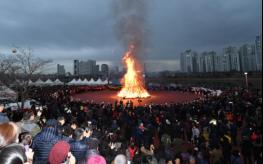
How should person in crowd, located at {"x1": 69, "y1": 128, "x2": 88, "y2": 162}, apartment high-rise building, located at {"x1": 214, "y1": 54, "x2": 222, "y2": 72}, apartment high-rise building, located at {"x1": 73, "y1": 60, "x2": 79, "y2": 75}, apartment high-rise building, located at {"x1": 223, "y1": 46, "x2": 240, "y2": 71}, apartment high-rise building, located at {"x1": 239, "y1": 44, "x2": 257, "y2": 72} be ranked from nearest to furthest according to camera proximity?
person in crowd, located at {"x1": 69, "y1": 128, "x2": 88, "y2": 162} → apartment high-rise building, located at {"x1": 239, "y1": 44, "x2": 257, "y2": 72} → apartment high-rise building, located at {"x1": 223, "y1": 46, "x2": 240, "y2": 71} → apartment high-rise building, located at {"x1": 214, "y1": 54, "x2": 222, "y2": 72} → apartment high-rise building, located at {"x1": 73, "y1": 60, "x2": 79, "y2": 75}

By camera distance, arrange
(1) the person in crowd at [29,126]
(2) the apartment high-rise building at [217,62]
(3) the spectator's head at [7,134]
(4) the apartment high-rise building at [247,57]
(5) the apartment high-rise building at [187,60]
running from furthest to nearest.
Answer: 1. (5) the apartment high-rise building at [187,60]
2. (2) the apartment high-rise building at [217,62]
3. (4) the apartment high-rise building at [247,57]
4. (1) the person in crowd at [29,126]
5. (3) the spectator's head at [7,134]

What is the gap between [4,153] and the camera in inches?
114

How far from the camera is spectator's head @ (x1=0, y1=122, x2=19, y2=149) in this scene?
3.76 metres

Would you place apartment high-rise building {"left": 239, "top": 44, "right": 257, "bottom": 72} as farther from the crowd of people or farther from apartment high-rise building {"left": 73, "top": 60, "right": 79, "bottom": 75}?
apartment high-rise building {"left": 73, "top": 60, "right": 79, "bottom": 75}

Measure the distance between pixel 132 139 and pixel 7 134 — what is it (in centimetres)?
818

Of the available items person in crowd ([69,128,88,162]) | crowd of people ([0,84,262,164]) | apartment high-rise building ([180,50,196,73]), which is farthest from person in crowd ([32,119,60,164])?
apartment high-rise building ([180,50,196,73])

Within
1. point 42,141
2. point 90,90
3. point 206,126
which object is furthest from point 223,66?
point 42,141

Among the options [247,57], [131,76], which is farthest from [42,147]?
[247,57]

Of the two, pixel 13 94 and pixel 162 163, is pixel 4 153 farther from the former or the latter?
pixel 13 94

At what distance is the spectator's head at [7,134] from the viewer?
12.3 feet

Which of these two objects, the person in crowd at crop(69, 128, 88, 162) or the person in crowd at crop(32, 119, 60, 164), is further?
the person in crowd at crop(69, 128, 88, 162)

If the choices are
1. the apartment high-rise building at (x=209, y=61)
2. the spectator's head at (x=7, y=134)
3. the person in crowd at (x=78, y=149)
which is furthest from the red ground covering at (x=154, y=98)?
the apartment high-rise building at (x=209, y=61)

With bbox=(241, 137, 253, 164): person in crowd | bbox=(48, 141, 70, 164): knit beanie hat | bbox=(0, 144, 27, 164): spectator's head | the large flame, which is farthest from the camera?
the large flame

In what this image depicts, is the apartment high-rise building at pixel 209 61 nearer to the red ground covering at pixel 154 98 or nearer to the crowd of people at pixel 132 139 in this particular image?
the red ground covering at pixel 154 98
